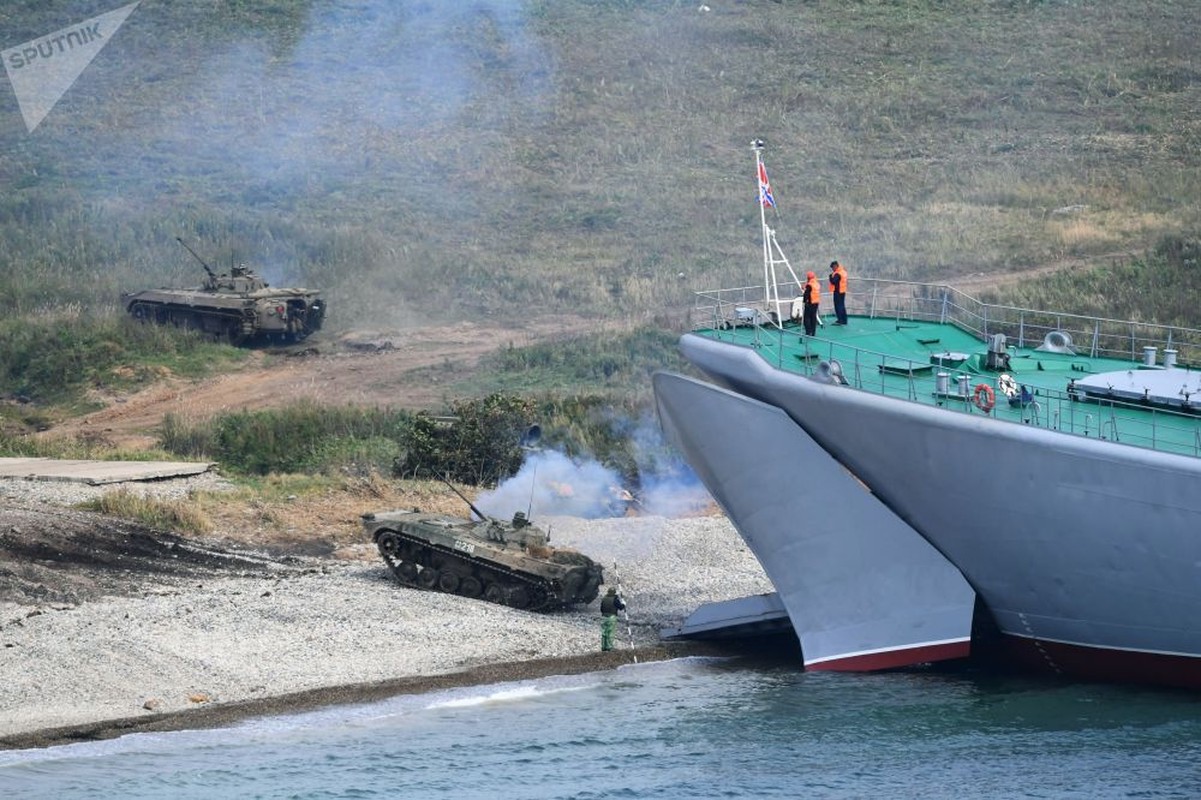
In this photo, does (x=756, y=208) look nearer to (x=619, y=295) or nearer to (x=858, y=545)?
(x=619, y=295)

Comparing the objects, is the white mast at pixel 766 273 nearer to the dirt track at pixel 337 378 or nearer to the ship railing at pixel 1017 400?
the ship railing at pixel 1017 400

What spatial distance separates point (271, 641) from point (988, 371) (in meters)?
9.56

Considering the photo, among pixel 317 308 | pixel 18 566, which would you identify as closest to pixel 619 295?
pixel 317 308

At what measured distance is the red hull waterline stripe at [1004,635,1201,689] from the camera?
2031cm

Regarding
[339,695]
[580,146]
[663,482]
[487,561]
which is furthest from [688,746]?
[580,146]

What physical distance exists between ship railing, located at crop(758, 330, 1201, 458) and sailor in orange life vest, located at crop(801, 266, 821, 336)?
2.17 ft

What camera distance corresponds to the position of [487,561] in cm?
2441

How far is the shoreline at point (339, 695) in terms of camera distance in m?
19.5

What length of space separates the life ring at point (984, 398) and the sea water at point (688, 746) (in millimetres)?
3445

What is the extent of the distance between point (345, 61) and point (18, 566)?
4274 cm

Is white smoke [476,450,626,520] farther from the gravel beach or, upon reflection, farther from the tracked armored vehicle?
the tracked armored vehicle

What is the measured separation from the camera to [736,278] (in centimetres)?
4844
